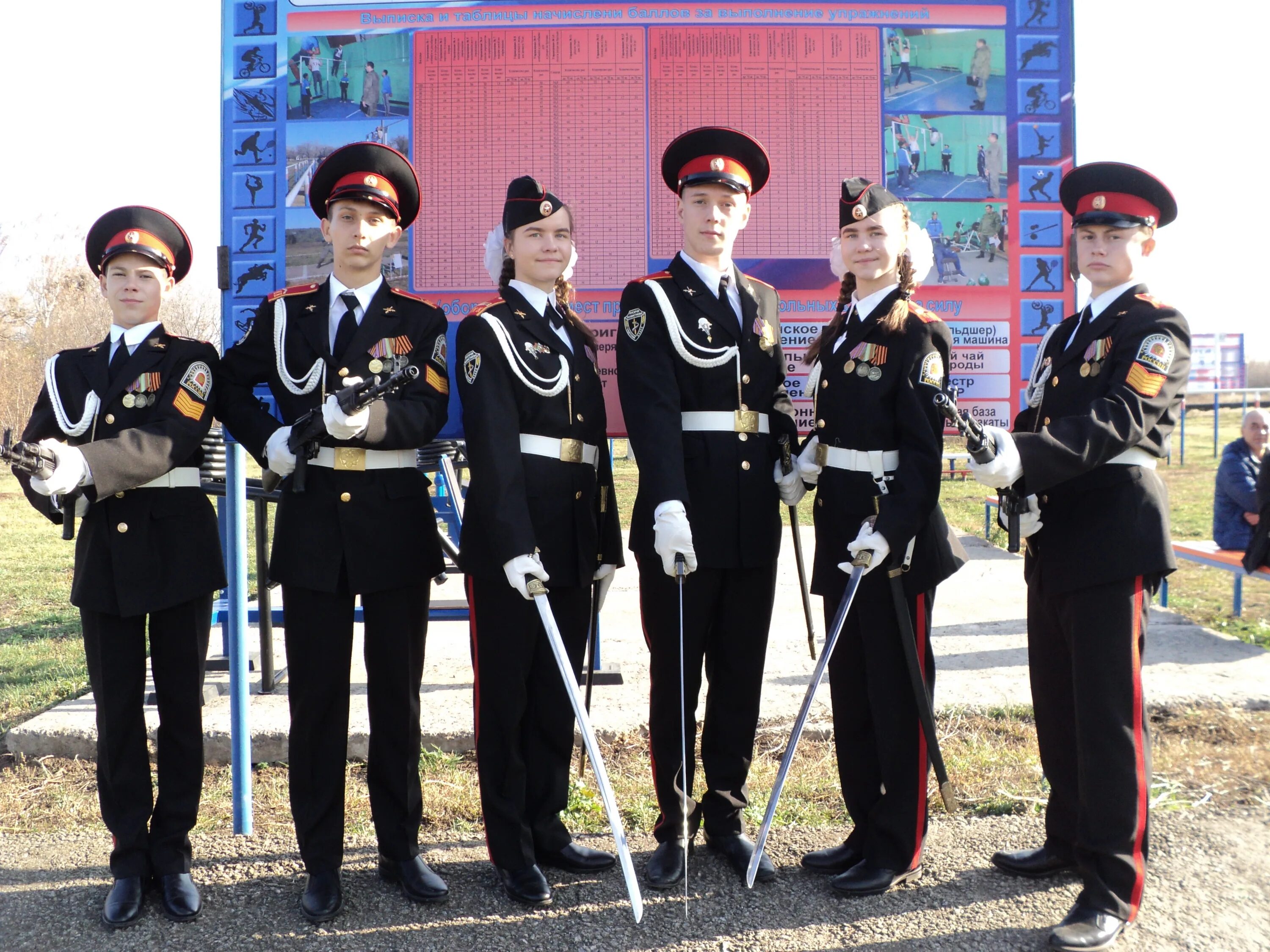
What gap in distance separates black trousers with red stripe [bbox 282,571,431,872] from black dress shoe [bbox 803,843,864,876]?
47.3 inches

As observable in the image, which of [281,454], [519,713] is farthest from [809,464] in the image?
[281,454]

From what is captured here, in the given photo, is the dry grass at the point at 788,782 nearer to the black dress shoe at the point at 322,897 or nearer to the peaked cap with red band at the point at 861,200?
the black dress shoe at the point at 322,897

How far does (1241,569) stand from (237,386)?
581 centimetres

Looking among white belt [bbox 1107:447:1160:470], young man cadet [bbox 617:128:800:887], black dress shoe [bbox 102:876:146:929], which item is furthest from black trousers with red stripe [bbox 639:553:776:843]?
black dress shoe [bbox 102:876:146:929]

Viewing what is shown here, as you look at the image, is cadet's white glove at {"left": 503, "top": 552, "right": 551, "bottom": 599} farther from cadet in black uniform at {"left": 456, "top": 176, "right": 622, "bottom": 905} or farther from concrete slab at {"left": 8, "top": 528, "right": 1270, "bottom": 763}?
concrete slab at {"left": 8, "top": 528, "right": 1270, "bottom": 763}

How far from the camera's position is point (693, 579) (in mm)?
3168

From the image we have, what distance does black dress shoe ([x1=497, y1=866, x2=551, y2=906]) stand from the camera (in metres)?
3.07

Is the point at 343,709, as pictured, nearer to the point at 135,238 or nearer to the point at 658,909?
the point at 658,909

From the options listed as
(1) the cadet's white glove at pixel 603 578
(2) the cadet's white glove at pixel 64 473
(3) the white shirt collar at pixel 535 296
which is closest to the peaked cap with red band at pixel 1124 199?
(3) the white shirt collar at pixel 535 296

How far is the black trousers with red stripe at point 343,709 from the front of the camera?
307cm

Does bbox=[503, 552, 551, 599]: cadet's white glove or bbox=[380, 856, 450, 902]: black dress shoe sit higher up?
bbox=[503, 552, 551, 599]: cadet's white glove

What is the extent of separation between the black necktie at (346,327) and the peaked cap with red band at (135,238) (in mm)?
582

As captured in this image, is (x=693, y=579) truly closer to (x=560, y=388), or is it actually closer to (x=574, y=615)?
(x=574, y=615)

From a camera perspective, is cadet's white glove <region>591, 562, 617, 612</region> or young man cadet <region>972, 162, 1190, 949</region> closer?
young man cadet <region>972, 162, 1190, 949</region>
